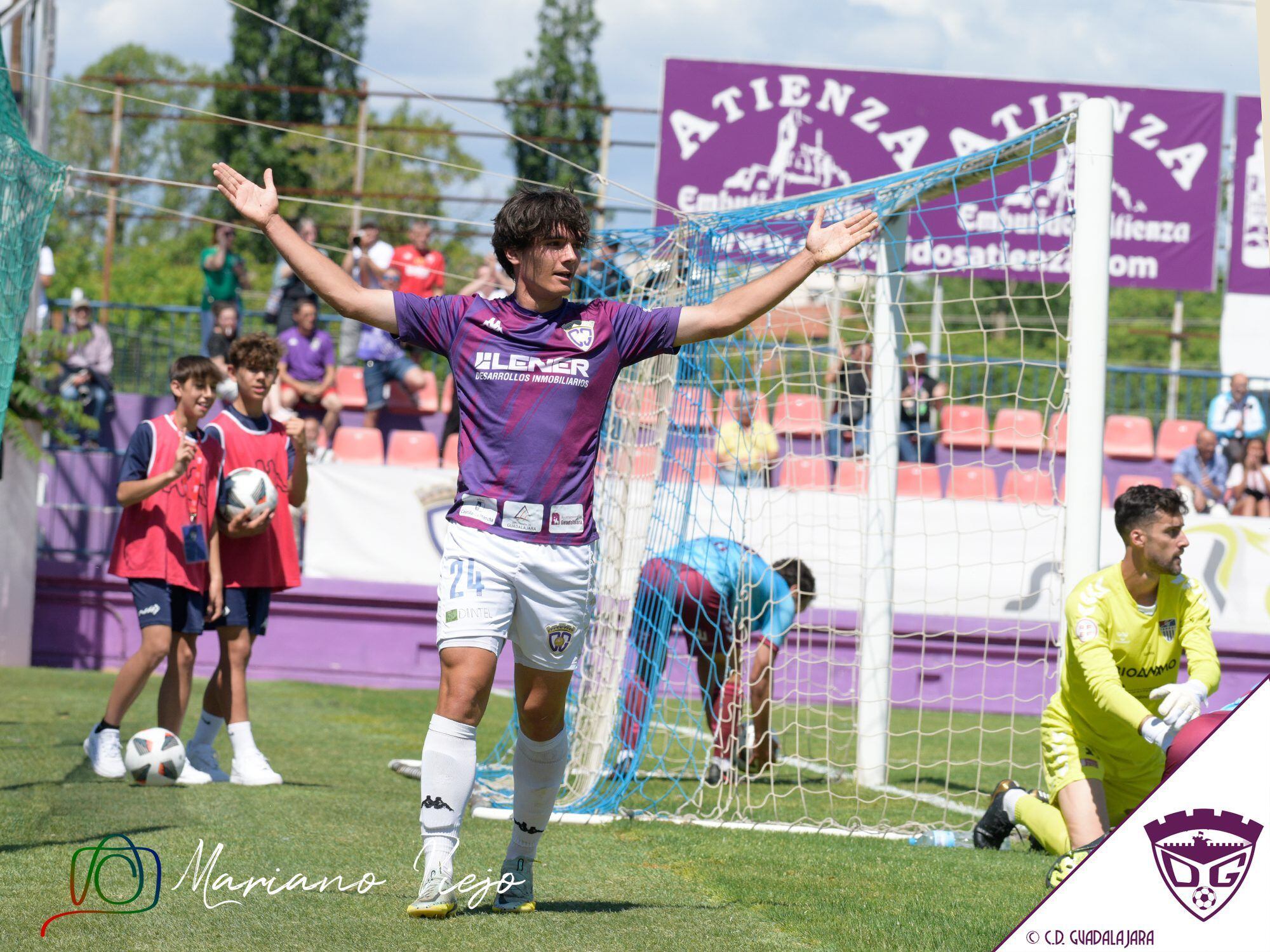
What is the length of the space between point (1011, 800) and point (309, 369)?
10.1 m

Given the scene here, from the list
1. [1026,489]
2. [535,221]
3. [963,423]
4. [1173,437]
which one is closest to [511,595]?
[535,221]

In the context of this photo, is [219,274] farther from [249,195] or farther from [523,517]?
[523,517]

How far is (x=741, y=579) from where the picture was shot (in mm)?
7371

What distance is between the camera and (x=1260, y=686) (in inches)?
130

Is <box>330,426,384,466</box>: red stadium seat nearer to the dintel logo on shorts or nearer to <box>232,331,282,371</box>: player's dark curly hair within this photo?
<box>232,331,282,371</box>: player's dark curly hair

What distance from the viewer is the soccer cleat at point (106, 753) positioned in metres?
6.37

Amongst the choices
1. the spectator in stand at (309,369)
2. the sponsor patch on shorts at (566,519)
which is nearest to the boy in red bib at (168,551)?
the sponsor patch on shorts at (566,519)

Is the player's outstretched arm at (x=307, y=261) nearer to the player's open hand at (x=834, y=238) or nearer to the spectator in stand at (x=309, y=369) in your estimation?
the player's open hand at (x=834, y=238)

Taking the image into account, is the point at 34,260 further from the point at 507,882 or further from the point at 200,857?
the point at 507,882

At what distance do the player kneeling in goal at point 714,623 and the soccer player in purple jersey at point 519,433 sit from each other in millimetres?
2626

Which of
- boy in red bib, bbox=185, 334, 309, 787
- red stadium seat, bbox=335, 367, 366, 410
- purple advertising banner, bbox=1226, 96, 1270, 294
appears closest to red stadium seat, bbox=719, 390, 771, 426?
boy in red bib, bbox=185, 334, 309, 787

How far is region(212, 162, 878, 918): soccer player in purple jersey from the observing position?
3939mm

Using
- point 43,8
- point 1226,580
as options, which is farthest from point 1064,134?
point 43,8

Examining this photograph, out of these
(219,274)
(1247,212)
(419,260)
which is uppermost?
(1247,212)
